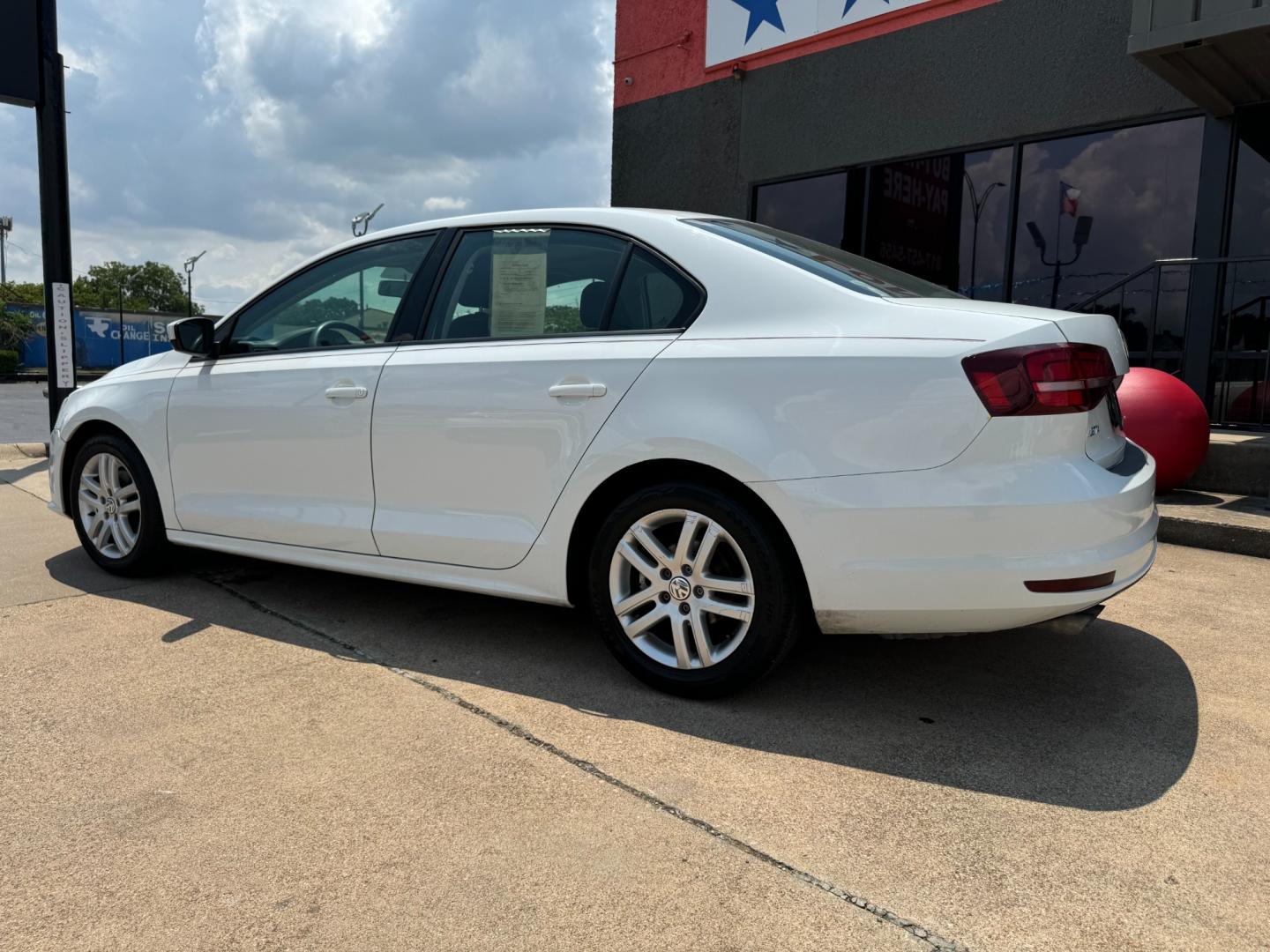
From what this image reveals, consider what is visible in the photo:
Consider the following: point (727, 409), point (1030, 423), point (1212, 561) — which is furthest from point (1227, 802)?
point (1212, 561)

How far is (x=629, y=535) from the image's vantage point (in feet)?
9.68

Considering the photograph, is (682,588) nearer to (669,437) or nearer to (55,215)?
(669,437)

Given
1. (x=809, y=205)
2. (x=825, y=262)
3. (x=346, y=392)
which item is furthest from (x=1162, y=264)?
(x=346, y=392)

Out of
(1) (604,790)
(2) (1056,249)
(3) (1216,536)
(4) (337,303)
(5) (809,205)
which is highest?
(5) (809,205)

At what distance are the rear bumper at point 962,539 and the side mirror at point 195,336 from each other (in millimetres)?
2702

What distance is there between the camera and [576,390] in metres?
3.02

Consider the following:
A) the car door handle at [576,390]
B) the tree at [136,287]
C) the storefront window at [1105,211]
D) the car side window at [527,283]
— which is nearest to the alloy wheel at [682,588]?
the car door handle at [576,390]

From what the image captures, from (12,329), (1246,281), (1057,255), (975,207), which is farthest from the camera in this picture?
(12,329)

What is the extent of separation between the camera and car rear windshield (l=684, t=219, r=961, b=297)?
9.70 feet

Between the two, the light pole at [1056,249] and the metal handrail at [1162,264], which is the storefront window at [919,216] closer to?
the light pole at [1056,249]

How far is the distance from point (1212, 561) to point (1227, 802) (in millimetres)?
2985

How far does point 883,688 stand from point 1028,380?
1172 millimetres

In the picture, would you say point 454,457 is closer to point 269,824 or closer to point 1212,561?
point 269,824

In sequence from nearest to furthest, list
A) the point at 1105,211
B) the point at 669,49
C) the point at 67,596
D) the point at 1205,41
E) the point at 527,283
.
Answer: the point at 527,283 < the point at 67,596 < the point at 1205,41 < the point at 1105,211 < the point at 669,49
